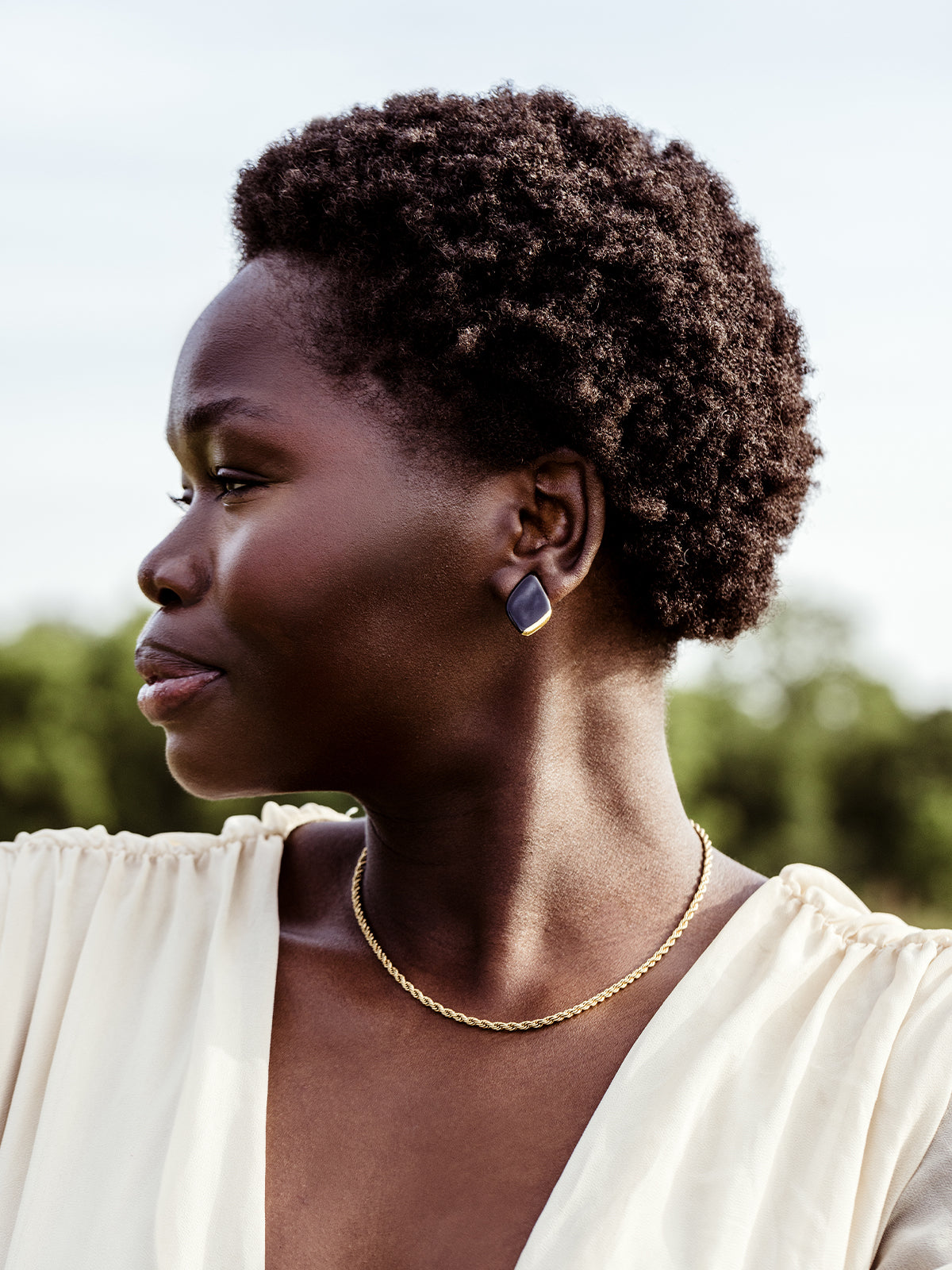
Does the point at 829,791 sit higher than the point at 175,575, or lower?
higher

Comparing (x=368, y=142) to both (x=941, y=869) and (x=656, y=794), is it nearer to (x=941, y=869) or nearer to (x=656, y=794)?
(x=656, y=794)

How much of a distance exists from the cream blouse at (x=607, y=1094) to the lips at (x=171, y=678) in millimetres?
435

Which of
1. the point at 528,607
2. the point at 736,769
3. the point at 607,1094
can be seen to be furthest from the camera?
the point at 736,769

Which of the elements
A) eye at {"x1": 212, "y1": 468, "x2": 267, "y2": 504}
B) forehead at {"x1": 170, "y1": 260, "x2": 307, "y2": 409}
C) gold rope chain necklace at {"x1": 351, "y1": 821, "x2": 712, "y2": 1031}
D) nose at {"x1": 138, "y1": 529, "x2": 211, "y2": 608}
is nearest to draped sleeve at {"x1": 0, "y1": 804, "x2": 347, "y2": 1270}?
gold rope chain necklace at {"x1": 351, "y1": 821, "x2": 712, "y2": 1031}

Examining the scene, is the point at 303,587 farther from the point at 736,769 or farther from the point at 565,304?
the point at 736,769

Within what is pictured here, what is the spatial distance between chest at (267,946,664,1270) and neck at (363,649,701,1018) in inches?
3.2

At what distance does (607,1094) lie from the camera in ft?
6.40

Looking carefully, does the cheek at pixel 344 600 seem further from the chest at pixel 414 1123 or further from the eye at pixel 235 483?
the chest at pixel 414 1123

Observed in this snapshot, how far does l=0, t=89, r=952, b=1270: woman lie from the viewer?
1.91m

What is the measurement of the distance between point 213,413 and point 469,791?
735 mm

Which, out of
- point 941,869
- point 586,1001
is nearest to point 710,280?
point 586,1001

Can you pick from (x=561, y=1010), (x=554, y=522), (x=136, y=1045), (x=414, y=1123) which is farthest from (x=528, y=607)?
(x=136, y=1045)

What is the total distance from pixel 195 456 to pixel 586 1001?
108cm

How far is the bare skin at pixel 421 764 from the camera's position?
2.00 m
